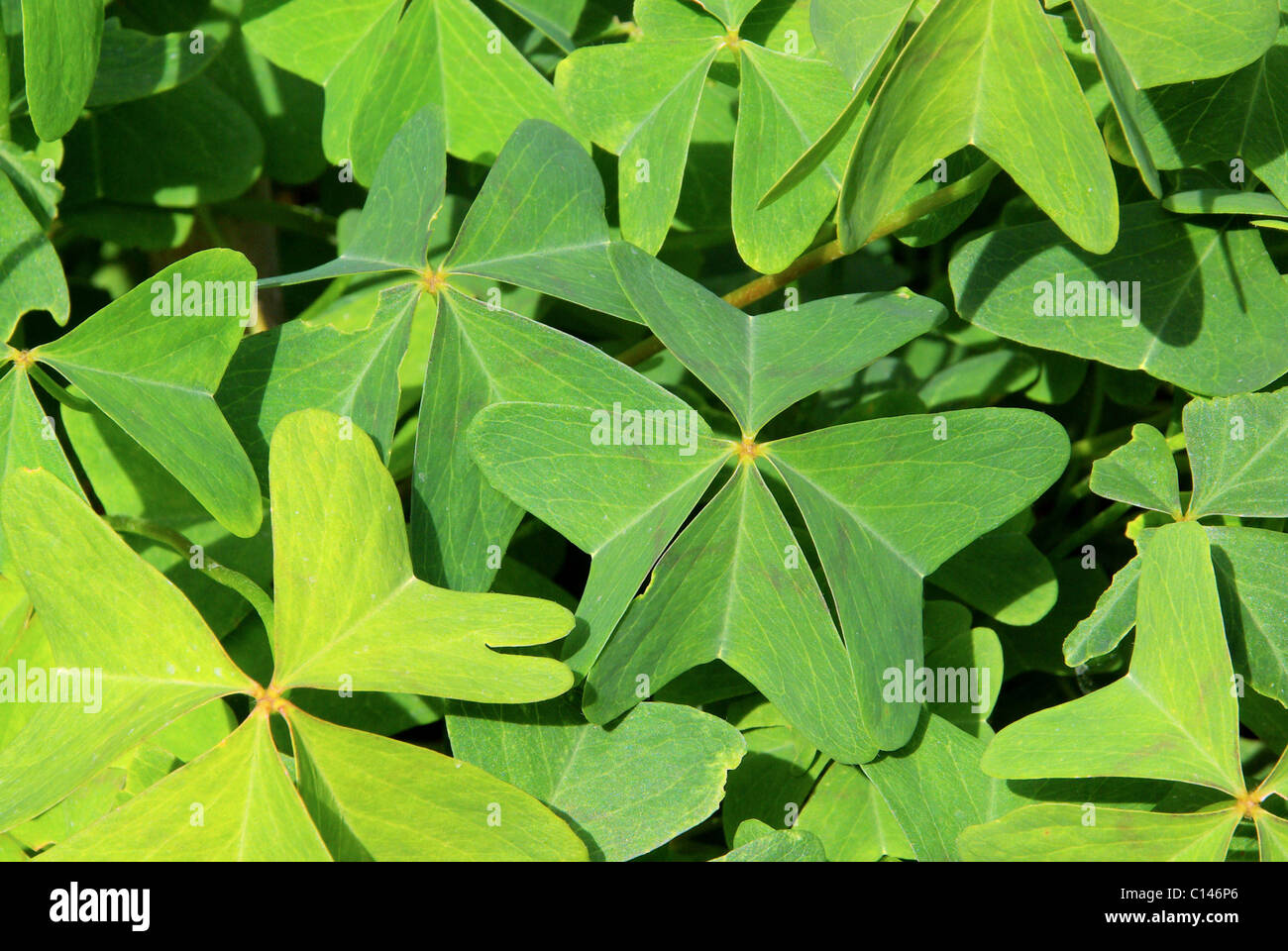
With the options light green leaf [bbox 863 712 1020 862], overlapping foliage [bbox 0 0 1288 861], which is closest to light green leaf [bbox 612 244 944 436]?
overlapping foliage [bbox 0 0 1288 861]

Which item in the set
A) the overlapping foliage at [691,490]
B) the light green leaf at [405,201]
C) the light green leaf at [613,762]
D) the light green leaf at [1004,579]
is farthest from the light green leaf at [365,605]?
the light green leaf at [1004,579]

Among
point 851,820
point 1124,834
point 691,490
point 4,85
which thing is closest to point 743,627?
point 691,490

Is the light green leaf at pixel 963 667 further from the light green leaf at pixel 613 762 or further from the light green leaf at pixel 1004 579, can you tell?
the light green leaf at pixel 613 762

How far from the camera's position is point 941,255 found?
4.37 ft

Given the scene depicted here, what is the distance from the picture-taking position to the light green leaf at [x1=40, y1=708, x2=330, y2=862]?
30.0 inches

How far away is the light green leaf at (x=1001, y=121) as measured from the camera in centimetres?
71

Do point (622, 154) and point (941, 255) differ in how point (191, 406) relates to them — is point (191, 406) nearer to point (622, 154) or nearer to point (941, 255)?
point (622, 154)
